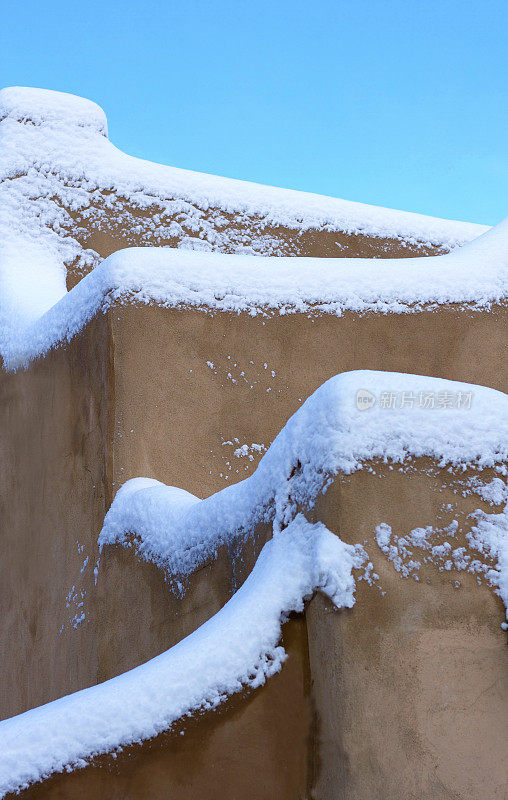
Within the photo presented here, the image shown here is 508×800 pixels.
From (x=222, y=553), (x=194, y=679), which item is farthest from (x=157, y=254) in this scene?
(x=194, y=679)

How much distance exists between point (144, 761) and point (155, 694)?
148mm

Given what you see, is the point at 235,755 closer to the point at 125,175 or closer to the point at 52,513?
the point at 52,513

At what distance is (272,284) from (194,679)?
2.25 meters

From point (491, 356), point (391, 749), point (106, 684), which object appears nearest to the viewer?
point (391, 749)

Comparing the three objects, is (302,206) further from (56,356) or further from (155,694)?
(155,694)

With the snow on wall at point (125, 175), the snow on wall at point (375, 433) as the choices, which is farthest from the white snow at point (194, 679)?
the snow on wall at point (125, 175)

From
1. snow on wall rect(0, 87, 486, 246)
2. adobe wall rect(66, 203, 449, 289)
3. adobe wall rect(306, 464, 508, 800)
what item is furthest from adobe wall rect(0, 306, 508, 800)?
snow on wall rect(0, 87, 486, 246)

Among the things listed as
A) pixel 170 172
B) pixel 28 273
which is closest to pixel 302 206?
pixel 170 172

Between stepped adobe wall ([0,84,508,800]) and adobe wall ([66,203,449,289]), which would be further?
adobe wall ([66,203,449,289])

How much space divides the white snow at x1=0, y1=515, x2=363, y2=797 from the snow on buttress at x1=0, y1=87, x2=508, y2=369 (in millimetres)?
1961

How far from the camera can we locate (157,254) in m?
3.83

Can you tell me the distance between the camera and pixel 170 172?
19.6 feet

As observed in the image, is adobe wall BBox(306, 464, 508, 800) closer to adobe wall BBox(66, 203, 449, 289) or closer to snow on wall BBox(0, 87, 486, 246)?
adobe wall BBox(66, 203, 449, 289)

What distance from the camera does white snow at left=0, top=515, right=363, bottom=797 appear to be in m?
1.94
